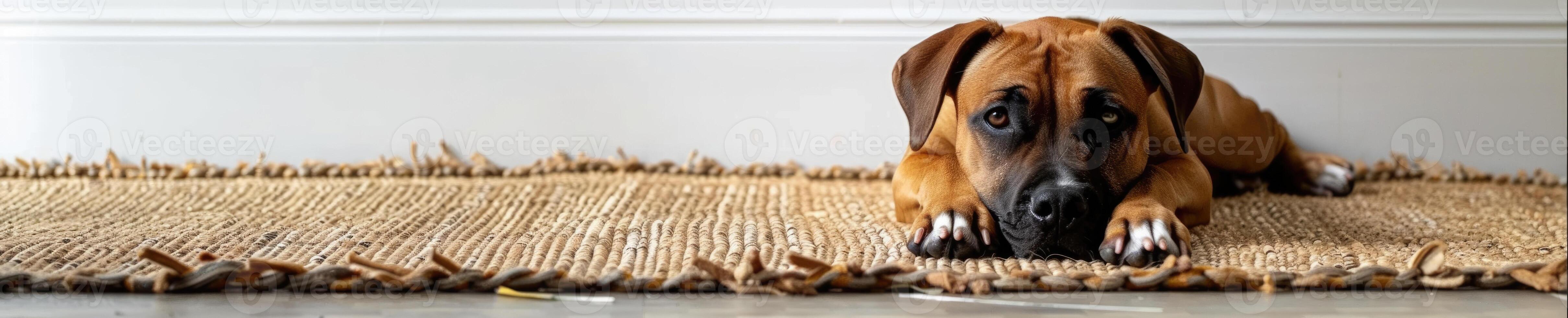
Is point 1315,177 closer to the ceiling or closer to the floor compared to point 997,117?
closer to the floor

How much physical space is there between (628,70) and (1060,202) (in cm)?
158

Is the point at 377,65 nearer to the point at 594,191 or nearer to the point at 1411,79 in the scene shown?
the point at 594,191

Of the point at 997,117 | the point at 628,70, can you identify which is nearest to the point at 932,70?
the point at 997,117

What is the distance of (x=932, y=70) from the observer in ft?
5.44

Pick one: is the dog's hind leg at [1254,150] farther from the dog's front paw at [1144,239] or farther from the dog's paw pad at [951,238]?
the dog's paw pad at [951,238]

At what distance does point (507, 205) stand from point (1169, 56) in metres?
1.35

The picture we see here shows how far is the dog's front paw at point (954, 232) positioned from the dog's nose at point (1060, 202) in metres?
0.09

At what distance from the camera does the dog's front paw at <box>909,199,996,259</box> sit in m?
1.48

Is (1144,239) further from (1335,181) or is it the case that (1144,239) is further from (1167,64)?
(1335,181)

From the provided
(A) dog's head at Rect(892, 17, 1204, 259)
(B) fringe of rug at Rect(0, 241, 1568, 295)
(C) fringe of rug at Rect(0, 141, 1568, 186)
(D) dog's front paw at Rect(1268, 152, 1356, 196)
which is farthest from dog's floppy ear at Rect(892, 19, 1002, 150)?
(D) dog's front paw at Rect(1268, 152, 1356, 196)

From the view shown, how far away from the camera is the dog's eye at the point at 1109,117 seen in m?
1.54

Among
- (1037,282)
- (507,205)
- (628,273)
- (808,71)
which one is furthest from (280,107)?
(1037,282)

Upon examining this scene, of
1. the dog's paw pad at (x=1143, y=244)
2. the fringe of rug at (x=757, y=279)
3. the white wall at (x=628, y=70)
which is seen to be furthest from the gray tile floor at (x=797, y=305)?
the white wall at (x=628, y=70)

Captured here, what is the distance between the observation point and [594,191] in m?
2.37
